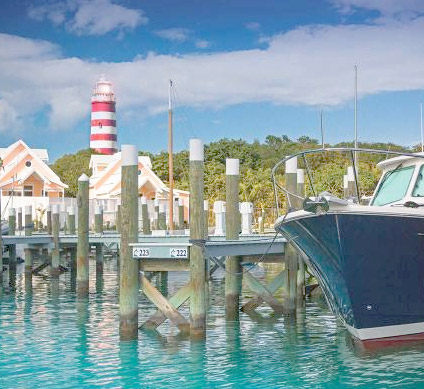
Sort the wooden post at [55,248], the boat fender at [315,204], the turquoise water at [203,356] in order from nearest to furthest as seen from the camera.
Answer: the boat fender at [315,204], the turquoise water at [203,356], the wooden post at [55,248]

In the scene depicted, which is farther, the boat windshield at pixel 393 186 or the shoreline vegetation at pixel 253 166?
the shoreline vegetation at pixel 253 166

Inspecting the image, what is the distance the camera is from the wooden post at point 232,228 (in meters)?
19.3

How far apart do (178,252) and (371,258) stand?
362 centimetres

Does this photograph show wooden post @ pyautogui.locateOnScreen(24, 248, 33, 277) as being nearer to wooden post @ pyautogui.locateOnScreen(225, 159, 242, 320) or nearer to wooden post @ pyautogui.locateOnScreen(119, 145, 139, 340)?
wooden post @ pyautogui.locateOnScreen(225, 159, 242, 320)

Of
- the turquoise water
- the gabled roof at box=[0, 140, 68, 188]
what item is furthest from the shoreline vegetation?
the turquoise water

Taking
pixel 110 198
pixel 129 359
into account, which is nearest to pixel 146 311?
pixel 129 359

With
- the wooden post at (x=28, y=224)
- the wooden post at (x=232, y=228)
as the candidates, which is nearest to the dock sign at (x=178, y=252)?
the wooden post at (x=232, y=228)

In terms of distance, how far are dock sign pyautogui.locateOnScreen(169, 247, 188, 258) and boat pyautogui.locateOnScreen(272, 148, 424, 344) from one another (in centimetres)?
211

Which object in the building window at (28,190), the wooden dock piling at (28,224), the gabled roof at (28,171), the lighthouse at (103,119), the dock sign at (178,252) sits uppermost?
the lighthouse at (103,119)

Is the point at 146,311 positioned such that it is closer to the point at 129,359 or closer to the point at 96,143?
the point at 129,359

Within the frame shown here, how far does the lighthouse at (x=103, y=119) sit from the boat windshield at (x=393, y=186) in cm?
8949

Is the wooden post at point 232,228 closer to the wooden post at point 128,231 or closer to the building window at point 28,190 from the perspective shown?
the wooden post at point 128,231

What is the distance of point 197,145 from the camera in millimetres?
16312

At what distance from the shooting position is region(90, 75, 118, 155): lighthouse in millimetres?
106500
